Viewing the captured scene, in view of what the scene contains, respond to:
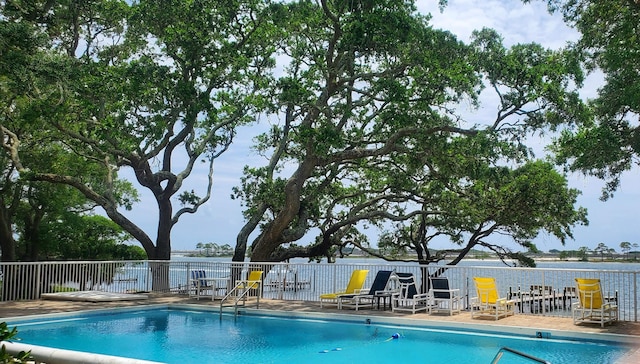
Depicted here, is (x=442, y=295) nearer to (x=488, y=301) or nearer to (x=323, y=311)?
(x=488, y=301)

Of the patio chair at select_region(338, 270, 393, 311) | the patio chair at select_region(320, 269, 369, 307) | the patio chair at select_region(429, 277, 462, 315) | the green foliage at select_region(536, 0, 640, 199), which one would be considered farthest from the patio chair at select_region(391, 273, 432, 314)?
the green foliage at select_region(536, 0, 640, 199)

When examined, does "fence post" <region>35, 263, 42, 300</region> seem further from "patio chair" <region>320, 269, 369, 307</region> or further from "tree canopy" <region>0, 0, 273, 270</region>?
"patio chair" <region>320, 269, 369, 307</region>

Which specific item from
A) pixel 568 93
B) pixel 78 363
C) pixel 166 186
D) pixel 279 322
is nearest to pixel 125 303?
pixel 279 322

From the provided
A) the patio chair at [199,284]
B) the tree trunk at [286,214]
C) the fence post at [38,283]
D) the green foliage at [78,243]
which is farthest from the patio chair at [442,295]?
the green foliage at [78,243]

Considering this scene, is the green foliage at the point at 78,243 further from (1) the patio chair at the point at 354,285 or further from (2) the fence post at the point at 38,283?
(1) the patio chair at the point at 354,285

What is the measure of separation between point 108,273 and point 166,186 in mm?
4719

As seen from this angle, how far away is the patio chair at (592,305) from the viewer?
1121 cm

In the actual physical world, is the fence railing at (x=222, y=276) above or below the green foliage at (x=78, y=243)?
below

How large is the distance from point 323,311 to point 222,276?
17.5 ft

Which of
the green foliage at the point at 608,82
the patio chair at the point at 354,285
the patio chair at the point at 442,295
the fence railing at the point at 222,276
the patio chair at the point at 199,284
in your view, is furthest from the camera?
the patio chair at the point at 199,284

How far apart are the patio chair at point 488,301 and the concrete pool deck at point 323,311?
0.72 ft

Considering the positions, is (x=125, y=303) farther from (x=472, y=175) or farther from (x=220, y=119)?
(x=472, y=175)

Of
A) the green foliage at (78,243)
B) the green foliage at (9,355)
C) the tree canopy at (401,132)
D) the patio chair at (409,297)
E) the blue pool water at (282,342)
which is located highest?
the tree canopy at (401,132)

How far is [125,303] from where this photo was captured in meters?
15.7
